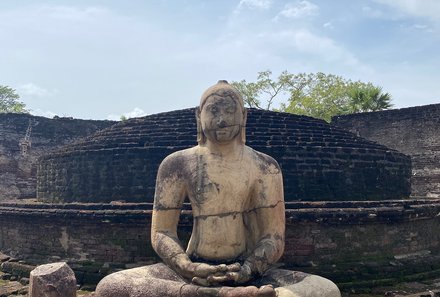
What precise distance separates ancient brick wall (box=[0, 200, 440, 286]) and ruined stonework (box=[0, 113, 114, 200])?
10.1 m

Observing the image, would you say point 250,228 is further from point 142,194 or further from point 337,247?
point 142,194

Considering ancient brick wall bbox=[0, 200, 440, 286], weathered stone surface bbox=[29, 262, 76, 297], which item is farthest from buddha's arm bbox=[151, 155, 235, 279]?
ancient brick wall bbox=[0, 200, 440, 286]

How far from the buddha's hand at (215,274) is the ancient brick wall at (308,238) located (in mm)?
3510

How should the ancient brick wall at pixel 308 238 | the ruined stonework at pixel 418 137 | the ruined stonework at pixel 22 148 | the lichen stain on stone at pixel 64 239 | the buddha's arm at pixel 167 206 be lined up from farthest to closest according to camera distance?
1. the ruined stonework at pixel 22 148
2. the ruined stonework at pixel 418 137
3. the lichen stain on stone at pixel 64 239
4. the ancient brick wall at pixel 308 238
5. the buddha's arm at pixel 167 206

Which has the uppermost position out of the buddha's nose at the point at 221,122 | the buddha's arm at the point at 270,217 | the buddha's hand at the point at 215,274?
the buddha's nose at the point at 221,122

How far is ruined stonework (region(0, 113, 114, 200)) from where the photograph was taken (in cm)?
1778

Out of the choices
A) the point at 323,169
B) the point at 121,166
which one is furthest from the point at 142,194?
the point at 323,169

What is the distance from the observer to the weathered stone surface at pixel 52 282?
466 cm

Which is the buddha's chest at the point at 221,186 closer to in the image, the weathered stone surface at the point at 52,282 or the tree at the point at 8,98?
the weathered stone surface at the point at 52,282

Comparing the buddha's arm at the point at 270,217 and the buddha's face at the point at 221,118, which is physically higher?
the buddha's face at the point at 221,118

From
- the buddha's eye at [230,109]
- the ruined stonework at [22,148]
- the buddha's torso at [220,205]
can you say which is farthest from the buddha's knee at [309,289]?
the ruined stonework at [22,148]

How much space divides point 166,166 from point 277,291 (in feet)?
4.86

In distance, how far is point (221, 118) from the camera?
4.23 metres

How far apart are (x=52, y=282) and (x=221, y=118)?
2.31 meters
